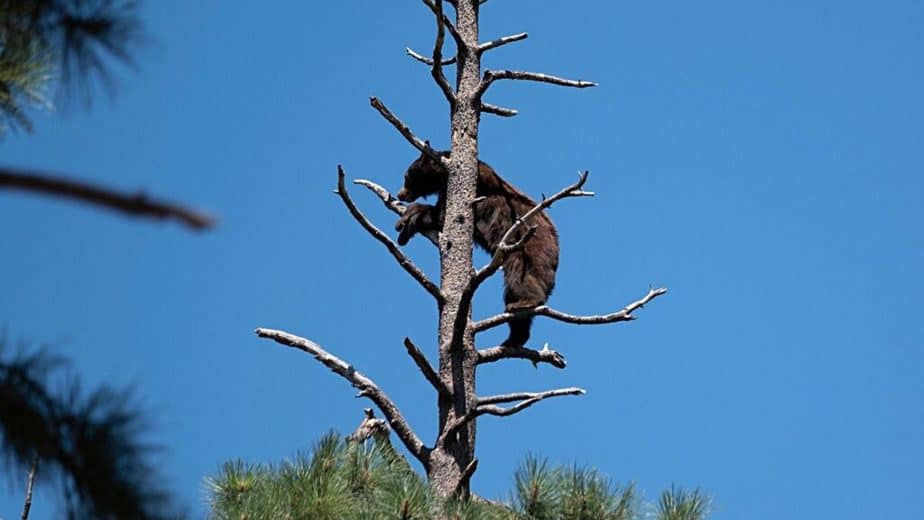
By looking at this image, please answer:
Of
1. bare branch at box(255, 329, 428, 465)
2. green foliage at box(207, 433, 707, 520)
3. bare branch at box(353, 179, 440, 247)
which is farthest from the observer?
bare branch at box(353, 179, 440, 247)

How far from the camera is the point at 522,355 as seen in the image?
317 inches

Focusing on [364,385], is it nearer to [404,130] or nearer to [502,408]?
[502,408]

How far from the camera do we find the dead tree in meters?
7.42

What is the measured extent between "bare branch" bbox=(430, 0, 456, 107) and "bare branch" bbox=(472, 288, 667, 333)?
145cm

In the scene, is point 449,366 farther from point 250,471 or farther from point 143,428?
point 143,428

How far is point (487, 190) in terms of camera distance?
9266 millimetres

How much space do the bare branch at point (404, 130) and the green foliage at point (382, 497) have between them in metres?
2.03

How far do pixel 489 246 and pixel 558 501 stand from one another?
295cm

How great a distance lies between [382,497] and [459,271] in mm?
1929

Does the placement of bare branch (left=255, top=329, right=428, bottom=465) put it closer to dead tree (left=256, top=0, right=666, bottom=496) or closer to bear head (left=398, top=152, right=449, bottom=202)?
dead tree (left=256, top=0, right=666, bottom=496)

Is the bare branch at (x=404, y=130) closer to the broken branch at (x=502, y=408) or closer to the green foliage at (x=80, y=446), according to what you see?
the broken branch at (x=502, y=408)

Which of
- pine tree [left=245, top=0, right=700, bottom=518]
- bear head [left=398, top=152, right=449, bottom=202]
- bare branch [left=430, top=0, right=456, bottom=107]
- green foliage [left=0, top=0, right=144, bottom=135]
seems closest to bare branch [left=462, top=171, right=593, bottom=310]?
pine tree [left=245, top=0, right=700, bottom=518]

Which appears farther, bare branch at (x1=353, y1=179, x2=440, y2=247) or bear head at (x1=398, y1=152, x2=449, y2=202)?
bear head at (x1=398, y1=152, x2=449, y2=202)

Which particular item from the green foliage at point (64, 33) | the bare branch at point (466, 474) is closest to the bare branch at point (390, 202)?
the bare branch at point (466, 474)
